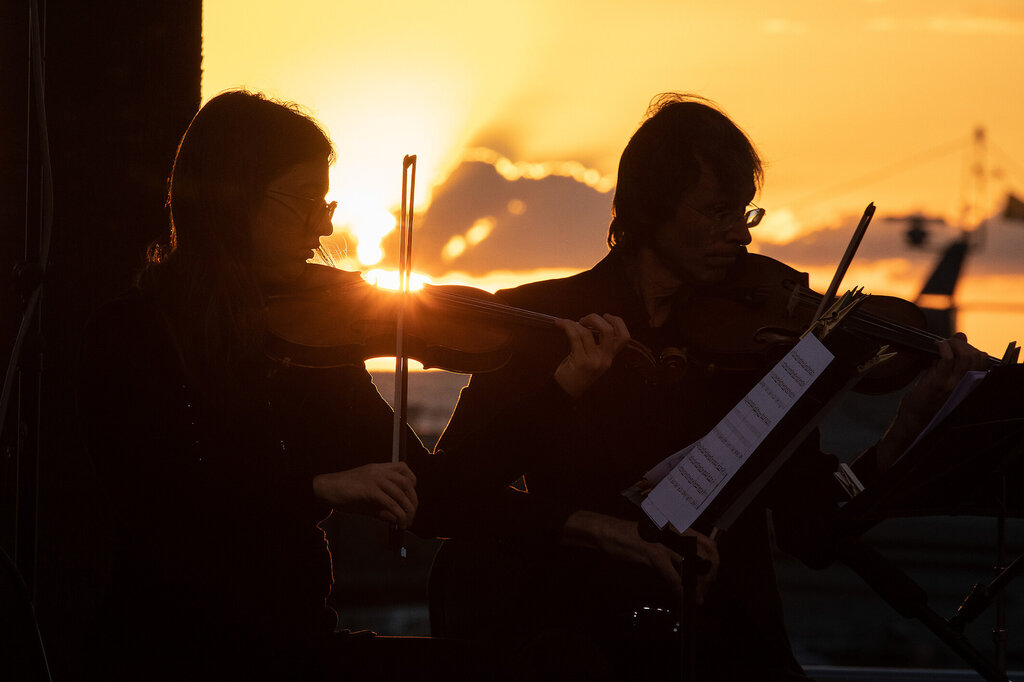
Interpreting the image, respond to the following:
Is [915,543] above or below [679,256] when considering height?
below

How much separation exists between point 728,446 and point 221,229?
940 mm

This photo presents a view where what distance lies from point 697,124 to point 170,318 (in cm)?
129

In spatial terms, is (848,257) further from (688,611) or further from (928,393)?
(688,611)

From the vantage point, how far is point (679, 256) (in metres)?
2.29

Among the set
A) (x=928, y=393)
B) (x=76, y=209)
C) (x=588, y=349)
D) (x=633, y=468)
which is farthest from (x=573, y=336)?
(x=76, y=209)

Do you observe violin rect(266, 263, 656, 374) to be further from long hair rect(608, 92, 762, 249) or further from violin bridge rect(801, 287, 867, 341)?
violin bridge rect(801, 287, 867, 341)

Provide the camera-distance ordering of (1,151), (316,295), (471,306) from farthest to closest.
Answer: (471,306), (316,295), (1,151)

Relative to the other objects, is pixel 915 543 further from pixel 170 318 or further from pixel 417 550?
pixel 170 318

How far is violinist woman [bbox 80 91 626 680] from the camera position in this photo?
152cm

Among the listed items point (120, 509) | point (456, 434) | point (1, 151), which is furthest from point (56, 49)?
point (456, 434)

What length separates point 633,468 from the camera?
2119 millimetres

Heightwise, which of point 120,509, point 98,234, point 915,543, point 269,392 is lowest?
point 915,543

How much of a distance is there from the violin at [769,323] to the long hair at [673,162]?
8.7 inches

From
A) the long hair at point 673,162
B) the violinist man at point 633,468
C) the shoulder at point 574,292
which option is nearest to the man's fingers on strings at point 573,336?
the violinist man at point 633,468
